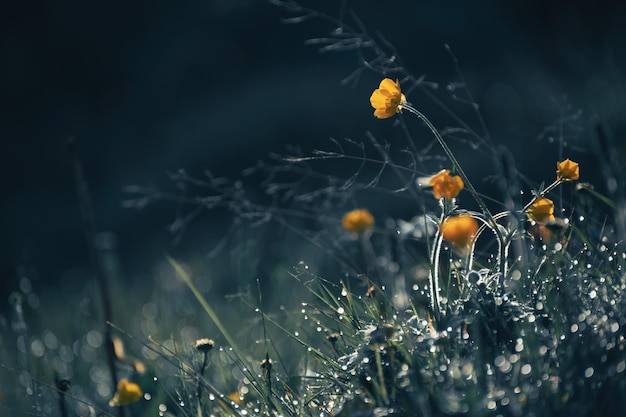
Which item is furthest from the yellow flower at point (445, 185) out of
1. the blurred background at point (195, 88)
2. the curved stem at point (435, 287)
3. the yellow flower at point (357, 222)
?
the blurred background at point (195, 88)

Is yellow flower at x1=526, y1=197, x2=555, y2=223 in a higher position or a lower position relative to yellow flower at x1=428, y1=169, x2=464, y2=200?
lower

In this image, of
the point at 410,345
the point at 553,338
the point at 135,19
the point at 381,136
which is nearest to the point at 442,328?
the point at 410,345

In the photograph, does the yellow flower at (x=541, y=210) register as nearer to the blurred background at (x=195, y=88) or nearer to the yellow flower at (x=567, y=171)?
the yellow flower at (x=567, y=171)

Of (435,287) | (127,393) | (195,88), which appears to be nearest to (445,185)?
(435,287)

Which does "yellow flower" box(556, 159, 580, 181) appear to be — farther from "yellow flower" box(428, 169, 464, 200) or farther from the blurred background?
the blurred background

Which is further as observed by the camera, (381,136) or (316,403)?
(381,136)

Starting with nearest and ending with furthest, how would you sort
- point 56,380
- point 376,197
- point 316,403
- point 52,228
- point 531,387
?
1. point 531,387
2. point 316,403
3. point 56,380
4. point 376,197
5. point 52,228

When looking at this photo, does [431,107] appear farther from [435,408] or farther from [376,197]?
[435,408]

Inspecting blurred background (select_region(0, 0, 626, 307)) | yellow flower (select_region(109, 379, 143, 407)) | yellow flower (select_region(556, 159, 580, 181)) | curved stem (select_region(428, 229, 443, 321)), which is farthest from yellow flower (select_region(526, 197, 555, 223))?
blurred background (select_region(0, 0, 626, 307))
